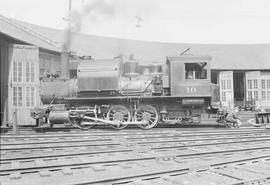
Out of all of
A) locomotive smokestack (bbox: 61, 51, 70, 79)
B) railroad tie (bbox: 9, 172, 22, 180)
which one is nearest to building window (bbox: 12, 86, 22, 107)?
locomotive smokestack (bbox: 61, 51, 70, 79)

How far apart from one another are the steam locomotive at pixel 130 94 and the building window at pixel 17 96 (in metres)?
3.68

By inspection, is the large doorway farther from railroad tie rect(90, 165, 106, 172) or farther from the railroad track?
railroad tie rect(90, 165, 106, 172)

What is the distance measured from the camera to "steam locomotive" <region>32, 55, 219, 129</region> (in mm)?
12680

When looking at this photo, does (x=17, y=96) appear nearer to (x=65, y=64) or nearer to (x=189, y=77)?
(x=65, y=64)

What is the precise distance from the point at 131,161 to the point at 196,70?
7665 millimetres

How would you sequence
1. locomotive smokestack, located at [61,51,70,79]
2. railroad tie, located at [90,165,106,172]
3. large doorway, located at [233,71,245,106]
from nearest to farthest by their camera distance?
railroad tie, located at [90,165,106,172] → locomotive smokestack, located at [61,51,70,79] → large doorway, located at [233,71,245,106]

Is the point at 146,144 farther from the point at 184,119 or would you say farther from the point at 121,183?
the point at 184,119

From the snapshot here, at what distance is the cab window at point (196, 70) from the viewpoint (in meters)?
12.9

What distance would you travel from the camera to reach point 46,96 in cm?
1330

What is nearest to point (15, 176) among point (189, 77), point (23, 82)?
point (189, 77)

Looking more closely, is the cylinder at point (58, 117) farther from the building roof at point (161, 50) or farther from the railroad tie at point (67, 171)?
the building roof at point (161, 50)

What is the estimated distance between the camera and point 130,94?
13.0m

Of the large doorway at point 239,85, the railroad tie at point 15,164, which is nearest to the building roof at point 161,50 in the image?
the large doorway at point 239,85

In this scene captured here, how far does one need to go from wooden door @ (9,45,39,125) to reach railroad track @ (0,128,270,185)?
23.7 ft
